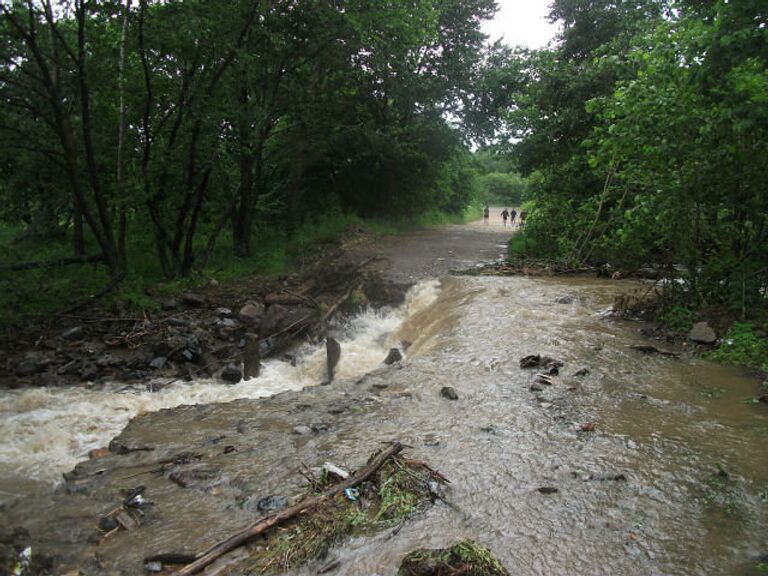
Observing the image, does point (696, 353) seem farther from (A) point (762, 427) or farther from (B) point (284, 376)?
(B) point (284, 376)

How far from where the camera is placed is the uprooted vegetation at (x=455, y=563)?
9.54 ft

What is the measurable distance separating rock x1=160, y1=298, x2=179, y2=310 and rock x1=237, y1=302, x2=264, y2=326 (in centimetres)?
137

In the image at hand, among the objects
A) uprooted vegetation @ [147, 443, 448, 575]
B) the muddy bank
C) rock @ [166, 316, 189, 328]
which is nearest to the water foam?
the muddy bank

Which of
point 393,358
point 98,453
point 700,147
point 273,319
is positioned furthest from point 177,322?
point 700,147

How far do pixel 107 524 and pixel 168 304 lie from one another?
750 cm

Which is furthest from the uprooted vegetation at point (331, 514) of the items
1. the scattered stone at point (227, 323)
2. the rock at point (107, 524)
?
the scattered stone at point (227, 323)

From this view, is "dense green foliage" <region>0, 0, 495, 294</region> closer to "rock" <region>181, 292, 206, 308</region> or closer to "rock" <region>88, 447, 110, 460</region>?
"rock" <region>181, 292, 206, 308</region>

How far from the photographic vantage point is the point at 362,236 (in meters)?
19.1

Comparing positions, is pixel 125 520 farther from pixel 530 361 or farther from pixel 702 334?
pixel 702 334

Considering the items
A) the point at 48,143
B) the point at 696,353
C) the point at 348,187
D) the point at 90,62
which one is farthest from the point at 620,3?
the point at 48,143

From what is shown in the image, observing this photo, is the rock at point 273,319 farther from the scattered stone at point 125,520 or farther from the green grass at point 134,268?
the scattered stone at point 125,520

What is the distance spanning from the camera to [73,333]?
9391mm

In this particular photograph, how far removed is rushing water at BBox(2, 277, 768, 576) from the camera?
351 centimetres

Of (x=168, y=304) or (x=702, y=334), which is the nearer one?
(x=702, y=334)
